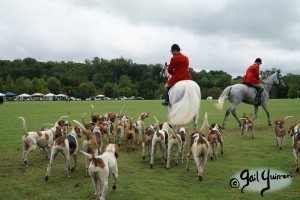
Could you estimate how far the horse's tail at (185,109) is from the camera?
9.38m

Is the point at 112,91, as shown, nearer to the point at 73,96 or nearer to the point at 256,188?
the point at 73,96

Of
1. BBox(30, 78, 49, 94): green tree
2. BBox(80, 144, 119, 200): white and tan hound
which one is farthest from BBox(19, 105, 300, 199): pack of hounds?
BBox(30, 78, 49, 94): green tree

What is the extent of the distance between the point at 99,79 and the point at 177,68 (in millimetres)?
113691

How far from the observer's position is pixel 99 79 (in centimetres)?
12338

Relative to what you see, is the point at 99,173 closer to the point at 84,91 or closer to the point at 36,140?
the point at 36,140

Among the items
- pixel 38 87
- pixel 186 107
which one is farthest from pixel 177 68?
pixel 38 87

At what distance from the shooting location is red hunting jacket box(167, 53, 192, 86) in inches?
447

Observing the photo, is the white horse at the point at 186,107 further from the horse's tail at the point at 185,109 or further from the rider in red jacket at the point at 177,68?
the rider in red jacket at the point at 177,68

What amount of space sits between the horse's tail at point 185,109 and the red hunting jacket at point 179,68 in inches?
66.6

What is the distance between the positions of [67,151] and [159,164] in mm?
2664

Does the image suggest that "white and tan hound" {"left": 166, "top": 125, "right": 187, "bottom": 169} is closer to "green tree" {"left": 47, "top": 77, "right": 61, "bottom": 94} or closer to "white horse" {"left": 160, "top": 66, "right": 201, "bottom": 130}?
"white horse" {"left": 160, "top": 66, "right": 201, "bottom": 130}

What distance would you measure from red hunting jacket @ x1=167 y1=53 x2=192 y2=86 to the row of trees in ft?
248

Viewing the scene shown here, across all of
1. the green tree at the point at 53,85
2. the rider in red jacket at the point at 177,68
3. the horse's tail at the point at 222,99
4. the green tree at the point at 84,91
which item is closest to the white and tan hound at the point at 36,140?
the rider in red jacket at the point at 177,68

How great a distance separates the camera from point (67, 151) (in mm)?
8047
